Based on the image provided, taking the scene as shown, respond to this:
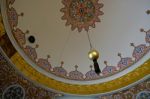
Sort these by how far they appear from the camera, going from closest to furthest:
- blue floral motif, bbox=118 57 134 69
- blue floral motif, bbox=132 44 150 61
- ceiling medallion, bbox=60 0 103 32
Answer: blue floral motif, bbox=132 44 150 61
blue floral motif, bbox=118 57 134 69
ceiling medallion, bbox=60 0 103 32

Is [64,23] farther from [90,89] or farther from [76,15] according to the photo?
[90,89]

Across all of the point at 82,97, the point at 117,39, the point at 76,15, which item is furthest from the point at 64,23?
the point at 82,97

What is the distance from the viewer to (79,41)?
7.53m

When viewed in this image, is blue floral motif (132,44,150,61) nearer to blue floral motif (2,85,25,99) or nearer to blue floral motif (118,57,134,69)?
blue floral motif (118,57,134,69)

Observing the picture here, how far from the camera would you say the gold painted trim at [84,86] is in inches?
261

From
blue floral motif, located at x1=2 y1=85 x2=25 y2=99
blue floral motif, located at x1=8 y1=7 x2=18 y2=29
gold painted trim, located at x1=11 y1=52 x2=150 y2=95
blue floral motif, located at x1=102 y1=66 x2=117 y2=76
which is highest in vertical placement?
blue floral motif, located at x1=8 y1=7 x2=18 y2=29

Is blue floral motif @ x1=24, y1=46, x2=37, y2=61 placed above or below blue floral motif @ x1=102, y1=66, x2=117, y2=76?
above

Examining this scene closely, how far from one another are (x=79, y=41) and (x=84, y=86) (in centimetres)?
130

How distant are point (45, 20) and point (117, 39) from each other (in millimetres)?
2055

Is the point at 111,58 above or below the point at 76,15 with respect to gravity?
below

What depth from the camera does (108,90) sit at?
269 inches

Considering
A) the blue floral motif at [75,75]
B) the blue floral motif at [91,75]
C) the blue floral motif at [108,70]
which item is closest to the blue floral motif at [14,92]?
the blue floral motif at [75,75]

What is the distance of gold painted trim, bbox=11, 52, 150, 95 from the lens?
21.8 ft

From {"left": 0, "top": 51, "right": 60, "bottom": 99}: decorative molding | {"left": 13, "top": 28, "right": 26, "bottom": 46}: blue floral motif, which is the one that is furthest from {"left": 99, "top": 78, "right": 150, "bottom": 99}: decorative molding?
{"left": 13, "top": 28, "right": 26, "bottom": 46}: blue floral motif
